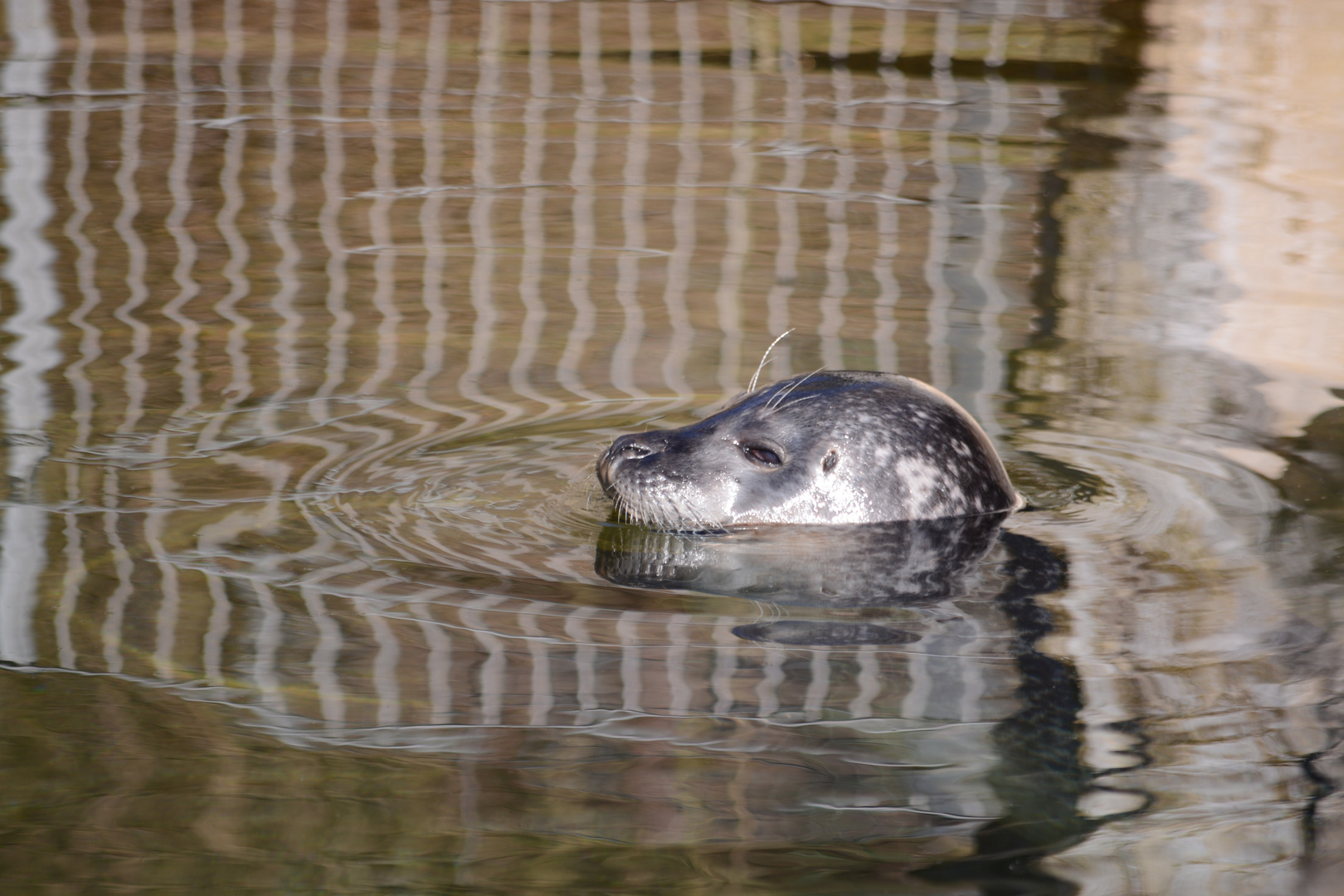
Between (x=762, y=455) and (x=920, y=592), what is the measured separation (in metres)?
0.69

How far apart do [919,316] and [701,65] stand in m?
4.53

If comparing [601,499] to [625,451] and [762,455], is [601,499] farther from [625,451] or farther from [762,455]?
[762,455]

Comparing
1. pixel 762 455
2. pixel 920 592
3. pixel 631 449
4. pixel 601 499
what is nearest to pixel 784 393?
pixel 762 455

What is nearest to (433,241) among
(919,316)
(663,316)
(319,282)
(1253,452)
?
(319,282)

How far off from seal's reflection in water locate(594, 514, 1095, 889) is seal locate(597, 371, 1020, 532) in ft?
0.16

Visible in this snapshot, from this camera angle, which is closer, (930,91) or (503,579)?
(503,579)

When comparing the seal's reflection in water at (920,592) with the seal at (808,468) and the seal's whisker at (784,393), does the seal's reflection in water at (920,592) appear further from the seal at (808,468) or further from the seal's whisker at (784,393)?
the seal's whisker at (784,393)

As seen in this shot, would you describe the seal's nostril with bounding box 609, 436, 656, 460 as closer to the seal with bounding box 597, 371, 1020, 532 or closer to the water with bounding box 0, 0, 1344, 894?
the seal with bounding box 597, 371, 1020, 532

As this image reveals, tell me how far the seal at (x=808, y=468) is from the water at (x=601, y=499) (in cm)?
12

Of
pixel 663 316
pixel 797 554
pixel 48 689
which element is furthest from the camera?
pixel 663 316

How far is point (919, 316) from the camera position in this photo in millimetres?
6270

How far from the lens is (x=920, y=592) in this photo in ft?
13.2

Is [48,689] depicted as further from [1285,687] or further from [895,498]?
[1285,687]

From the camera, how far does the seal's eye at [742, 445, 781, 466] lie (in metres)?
4.47
